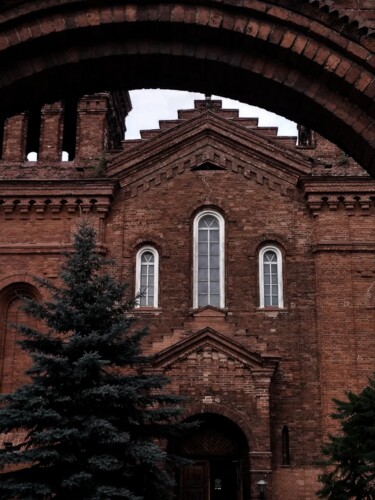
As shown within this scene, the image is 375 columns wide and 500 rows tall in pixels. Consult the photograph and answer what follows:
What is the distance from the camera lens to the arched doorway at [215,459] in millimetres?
22344

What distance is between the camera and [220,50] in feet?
27.9

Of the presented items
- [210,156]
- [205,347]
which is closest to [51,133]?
[210,156]

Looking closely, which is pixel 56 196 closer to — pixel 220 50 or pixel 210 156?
pixel 210 156

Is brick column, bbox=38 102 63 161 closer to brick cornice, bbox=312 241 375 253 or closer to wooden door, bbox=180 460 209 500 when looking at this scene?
brick cornice, bbox=312 241 375 253

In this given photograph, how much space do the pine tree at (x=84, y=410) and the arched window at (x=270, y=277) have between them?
7.17 metres

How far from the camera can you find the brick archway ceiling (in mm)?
8188

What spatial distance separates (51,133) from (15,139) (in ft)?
3.68

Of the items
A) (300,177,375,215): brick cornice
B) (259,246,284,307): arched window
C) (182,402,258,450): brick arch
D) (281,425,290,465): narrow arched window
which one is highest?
(300,177,375,215): brick cornice

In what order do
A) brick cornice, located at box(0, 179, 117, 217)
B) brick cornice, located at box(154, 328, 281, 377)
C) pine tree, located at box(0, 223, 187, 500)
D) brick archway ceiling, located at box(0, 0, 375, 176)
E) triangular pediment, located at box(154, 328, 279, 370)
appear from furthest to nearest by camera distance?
brick cornice, located at box(0, 179, 117, 217) < triangular pediment, located at box(154, 328, 279, 370) < brick cornice, located at box(154, 328, 281, 377) < pine tree, located at box(0, 223, 187, 500) < brick archway ceiling, located at box(0, 0, 375, 176)

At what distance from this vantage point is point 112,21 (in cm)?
835

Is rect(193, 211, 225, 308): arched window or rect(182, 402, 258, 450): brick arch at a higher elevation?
rect(193, 211, 225, 308): arched window

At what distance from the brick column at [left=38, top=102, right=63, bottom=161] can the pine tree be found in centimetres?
941

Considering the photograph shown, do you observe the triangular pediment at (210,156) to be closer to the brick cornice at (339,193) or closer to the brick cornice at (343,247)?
the brick cornice at (339,193)

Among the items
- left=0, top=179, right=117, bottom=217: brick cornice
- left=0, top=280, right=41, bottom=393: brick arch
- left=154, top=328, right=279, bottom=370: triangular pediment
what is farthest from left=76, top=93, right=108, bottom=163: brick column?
left=154, top=328, right=279, bottom=370: triangular pediment
